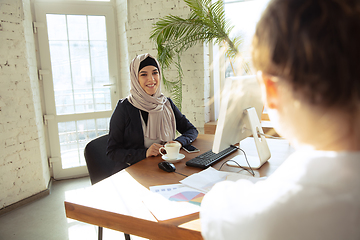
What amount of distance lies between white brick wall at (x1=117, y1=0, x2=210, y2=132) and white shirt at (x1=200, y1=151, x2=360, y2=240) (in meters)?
2.93

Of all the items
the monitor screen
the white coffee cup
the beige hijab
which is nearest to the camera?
the monitor screen

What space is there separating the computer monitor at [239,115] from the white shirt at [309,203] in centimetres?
67

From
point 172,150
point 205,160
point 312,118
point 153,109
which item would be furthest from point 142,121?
point 312,118

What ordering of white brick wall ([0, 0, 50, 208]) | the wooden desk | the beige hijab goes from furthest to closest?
white brick wall ([0, 0, 50, 208]), the beige hijab, the wooden desk

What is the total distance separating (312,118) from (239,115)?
0.82 meters

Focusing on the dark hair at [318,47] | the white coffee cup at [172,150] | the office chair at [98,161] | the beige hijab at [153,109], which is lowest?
the office chair at [98,161]

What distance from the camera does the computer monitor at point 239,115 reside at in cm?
106

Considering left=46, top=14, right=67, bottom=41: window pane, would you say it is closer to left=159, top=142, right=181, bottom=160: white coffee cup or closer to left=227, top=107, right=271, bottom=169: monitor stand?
left=159, top=142, right=181, bottom=160: white coffee cup

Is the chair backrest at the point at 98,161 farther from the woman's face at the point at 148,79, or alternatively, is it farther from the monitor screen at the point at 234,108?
the monitor screen at the point at 234,108

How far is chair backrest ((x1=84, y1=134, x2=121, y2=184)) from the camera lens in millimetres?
1622

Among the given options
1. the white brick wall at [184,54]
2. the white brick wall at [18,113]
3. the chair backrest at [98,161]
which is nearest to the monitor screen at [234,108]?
the chair backrest at [98,161]

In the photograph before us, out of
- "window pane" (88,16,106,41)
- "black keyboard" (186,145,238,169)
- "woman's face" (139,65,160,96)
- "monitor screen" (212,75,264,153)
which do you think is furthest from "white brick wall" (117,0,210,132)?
"monitor screen" (212,75,264,153)

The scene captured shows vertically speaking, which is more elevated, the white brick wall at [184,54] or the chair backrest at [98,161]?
the white brick wall at [184,54]

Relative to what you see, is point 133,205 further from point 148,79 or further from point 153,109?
point 148,79
